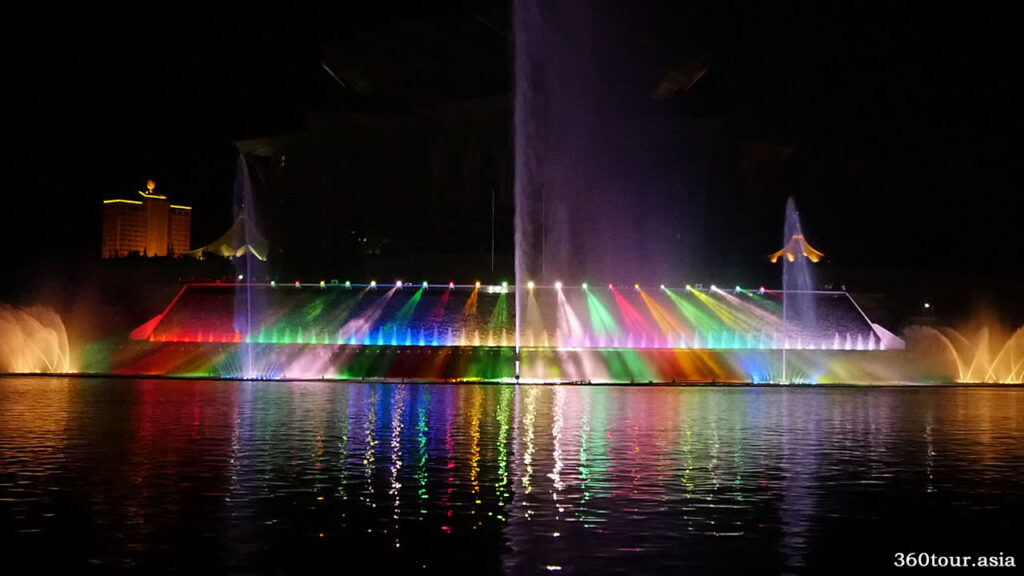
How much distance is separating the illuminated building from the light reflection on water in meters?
24.7

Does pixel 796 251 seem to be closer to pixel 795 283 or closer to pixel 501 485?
pixel 795 283

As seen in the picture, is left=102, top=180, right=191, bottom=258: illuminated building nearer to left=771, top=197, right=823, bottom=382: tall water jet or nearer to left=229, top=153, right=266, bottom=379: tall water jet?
left=229, top=153, right=266, bottom=379: tall water jet

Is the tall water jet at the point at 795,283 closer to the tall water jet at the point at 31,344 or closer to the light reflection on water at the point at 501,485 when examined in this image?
the light reflection on water at the point at 501,485

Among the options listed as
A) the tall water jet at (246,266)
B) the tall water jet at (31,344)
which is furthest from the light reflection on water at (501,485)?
the tall water jet at (31,344)

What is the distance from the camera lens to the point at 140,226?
40.4 m

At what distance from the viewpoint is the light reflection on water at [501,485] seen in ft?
22.9

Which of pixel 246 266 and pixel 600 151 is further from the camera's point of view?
pixel 600 151

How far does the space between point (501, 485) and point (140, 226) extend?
34.0 meters

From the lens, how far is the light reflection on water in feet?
22.9

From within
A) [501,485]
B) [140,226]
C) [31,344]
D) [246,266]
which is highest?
[140,226]

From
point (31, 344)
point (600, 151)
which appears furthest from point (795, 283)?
point (31, 344)

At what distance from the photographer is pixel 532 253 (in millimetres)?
35562

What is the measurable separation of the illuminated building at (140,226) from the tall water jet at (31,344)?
13148 mm

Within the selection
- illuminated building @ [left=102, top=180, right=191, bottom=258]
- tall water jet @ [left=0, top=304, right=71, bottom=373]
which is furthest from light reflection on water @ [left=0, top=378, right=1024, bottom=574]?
illuminated building @ [left=102, top=180, right=191, bottom=258]
